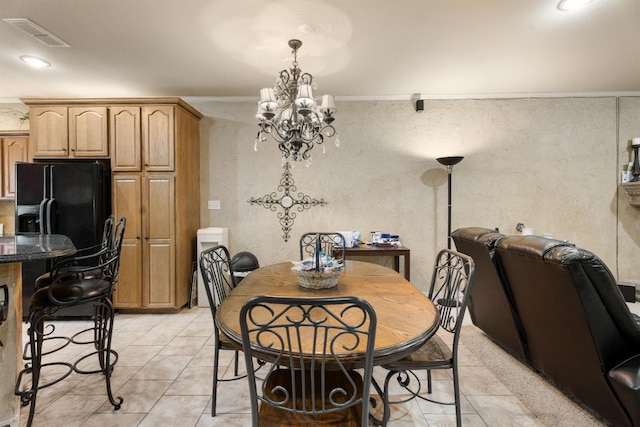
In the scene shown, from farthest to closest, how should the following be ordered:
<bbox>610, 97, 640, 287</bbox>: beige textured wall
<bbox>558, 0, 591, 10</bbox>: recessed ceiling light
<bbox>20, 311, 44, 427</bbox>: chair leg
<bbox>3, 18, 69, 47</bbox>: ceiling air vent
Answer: <bbox>610, 97, 640, 287</bbox>: beige textured wall, <bbox>3, 18, 69, 47</bbox>: ceiling air vent, <bbox>558, 0, 591, 10</bbox>: recessed ceiling light, <bbox>20, 311, 44, 427</bbox>: chair leg

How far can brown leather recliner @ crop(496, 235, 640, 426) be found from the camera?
1.44m

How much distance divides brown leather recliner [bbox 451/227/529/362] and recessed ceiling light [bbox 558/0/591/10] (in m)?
1.66

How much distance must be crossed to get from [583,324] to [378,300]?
40.6 inches

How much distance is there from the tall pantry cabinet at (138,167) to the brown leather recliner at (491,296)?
9.78 feet

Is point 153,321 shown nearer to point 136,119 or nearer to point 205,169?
point 205,169

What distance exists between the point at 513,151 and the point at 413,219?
1555 mm

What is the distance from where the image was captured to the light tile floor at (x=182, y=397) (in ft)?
5.74

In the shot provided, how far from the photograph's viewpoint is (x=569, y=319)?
63.3 inches

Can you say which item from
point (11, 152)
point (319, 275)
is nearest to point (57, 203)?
point (11, 152)

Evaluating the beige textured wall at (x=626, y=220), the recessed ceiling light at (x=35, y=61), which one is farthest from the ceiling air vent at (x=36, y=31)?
the beige textured wall at (x=626, y=220)

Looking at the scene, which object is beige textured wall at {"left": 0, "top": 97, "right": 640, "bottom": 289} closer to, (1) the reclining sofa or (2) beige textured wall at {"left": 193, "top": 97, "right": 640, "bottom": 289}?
(2) beige textured wall at {"left": 193, "top": 97, "right": 640, "bottom": 289}

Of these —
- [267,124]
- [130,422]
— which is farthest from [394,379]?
[267,124]

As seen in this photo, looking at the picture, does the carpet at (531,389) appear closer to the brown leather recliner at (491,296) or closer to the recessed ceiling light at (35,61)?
the brown leather recliner at (491,296)

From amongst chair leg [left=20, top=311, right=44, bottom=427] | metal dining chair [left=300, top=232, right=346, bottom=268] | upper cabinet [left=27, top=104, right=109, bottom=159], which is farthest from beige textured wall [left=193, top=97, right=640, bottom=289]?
chair leg [left=20, top=311, right=44, bottom=427]
